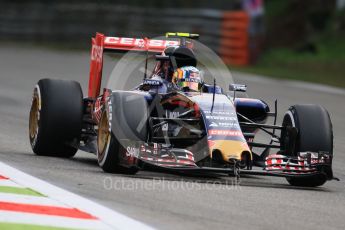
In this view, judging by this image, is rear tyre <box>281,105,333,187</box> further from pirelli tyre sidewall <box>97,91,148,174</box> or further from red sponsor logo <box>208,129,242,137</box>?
pirelli tyre sidewall <box>97,91,148,174</box>

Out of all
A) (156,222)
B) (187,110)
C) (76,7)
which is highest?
(76,7)

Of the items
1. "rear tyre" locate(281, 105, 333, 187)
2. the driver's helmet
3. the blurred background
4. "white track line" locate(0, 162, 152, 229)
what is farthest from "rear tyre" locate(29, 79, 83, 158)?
the blurred background

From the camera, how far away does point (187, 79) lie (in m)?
10.5

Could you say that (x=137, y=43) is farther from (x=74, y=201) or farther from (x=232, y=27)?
(x=232, y=27)

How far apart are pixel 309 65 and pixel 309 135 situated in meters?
19.7

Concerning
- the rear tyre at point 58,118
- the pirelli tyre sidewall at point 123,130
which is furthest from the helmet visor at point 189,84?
the rear tyre at point 58,118

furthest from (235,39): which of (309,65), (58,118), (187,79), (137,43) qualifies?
(187,79)

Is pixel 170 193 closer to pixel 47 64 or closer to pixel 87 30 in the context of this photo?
pixel 47 64

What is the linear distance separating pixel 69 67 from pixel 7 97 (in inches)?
316

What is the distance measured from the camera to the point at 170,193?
857 centimetres

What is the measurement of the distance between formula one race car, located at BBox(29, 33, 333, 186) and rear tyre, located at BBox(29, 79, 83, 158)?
0.01 m

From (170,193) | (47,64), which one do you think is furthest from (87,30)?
(170,193)

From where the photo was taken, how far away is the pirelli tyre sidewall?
9.54 m

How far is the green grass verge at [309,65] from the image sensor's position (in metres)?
26.5
